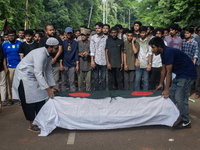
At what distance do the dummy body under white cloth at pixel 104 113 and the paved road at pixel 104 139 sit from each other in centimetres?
15

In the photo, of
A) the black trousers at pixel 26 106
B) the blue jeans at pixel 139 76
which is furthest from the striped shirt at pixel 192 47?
the black trousers at pixel 26 106

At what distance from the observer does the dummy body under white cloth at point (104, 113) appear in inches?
173

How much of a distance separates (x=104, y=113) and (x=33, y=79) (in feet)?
5.07

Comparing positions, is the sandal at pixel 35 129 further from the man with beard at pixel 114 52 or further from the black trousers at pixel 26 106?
the man with beard at pixel 114 52

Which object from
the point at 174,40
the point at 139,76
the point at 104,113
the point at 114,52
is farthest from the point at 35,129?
the point at 174,40

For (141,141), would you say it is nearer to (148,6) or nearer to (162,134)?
(162,134)

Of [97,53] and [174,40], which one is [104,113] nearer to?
[97,53]

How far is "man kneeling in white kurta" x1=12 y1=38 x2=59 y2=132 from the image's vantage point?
13.5 feet

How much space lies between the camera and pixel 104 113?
14.5 ft

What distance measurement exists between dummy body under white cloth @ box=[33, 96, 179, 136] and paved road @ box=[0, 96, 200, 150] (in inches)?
5.8

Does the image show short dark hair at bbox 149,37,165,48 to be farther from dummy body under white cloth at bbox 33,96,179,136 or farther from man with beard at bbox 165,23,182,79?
man with beard at bbox 165,23,182,79

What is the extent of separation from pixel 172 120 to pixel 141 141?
35.0 inches

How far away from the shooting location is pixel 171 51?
4344 mm

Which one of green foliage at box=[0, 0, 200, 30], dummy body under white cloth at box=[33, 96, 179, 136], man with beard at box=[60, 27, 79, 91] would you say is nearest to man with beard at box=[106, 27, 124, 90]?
man with beard at box=[60, 27, 79, 91]
